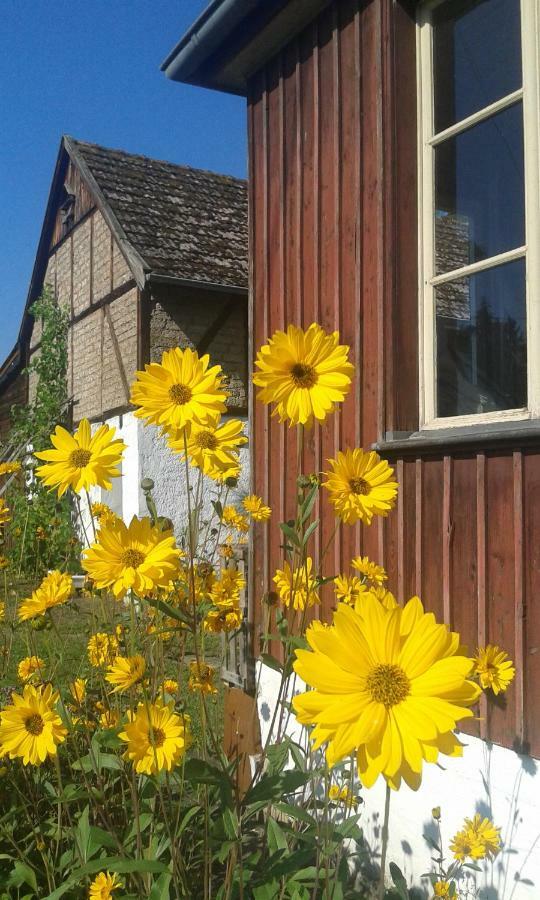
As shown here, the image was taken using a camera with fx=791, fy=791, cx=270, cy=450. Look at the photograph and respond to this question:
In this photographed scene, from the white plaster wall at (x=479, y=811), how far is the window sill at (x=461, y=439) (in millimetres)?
940

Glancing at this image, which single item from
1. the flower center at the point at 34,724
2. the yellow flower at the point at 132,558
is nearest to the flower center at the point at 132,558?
the yellow flower at the point at 132,558

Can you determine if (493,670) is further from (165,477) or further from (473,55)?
(165,477)

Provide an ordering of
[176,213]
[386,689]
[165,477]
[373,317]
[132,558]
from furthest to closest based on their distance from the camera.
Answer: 1. [176,213]
2. [165,477]
3. [373,317]
4. [132,558]
5. [386,689]

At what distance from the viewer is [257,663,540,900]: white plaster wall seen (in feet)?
7.72

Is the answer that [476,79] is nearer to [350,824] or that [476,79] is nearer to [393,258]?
[393,258]

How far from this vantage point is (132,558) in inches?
62.4

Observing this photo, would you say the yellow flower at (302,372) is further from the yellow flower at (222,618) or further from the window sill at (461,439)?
the window sill at (461,439)

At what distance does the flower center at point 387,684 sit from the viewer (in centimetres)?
105

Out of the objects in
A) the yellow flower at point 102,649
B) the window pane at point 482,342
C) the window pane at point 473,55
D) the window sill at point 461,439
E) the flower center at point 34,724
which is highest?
the window pane at point 473,55

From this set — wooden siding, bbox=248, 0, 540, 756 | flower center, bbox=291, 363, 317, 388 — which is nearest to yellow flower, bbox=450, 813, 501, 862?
wooden siding, bbox=248, 0, 540, 756

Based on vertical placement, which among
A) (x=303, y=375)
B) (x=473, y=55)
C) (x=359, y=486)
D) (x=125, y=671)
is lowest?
(x=125, y=671)

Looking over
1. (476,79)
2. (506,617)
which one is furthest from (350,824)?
(476,79)

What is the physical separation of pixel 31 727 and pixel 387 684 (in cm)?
126

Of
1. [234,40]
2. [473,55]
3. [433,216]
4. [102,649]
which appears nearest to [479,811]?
[102,649]
